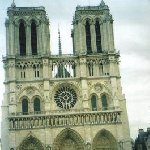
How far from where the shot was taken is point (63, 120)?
47281 mm

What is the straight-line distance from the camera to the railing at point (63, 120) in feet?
153

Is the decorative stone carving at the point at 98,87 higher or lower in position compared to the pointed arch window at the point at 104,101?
higher

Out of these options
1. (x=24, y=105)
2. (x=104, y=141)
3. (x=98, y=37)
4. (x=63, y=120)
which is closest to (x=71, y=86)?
(x=63, y=120)

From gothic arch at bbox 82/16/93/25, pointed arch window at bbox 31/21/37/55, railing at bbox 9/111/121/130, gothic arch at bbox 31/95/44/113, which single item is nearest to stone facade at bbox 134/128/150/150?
railing at bbox 9/111/121/130

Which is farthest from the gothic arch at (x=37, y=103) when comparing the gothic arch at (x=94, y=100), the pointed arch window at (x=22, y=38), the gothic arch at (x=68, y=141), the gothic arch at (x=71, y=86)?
the gothic arch at (x=94, y=100)

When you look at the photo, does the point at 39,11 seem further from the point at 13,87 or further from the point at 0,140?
the point at 0,140

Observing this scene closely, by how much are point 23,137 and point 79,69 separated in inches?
422

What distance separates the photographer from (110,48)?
167ft

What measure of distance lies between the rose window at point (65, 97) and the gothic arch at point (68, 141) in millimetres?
3197

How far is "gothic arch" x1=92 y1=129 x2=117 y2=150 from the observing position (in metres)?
47.2

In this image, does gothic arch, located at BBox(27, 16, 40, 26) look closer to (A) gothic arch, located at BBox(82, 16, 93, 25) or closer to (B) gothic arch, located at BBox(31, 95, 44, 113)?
(A) gothic arch, located at BBox(82, 16, 93, 25)

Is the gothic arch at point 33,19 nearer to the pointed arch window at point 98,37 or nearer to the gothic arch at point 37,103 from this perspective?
the pointed arch window at point 98,37

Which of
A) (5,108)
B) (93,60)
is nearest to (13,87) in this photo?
(5,108)

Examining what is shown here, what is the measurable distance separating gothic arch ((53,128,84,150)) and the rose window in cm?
320
